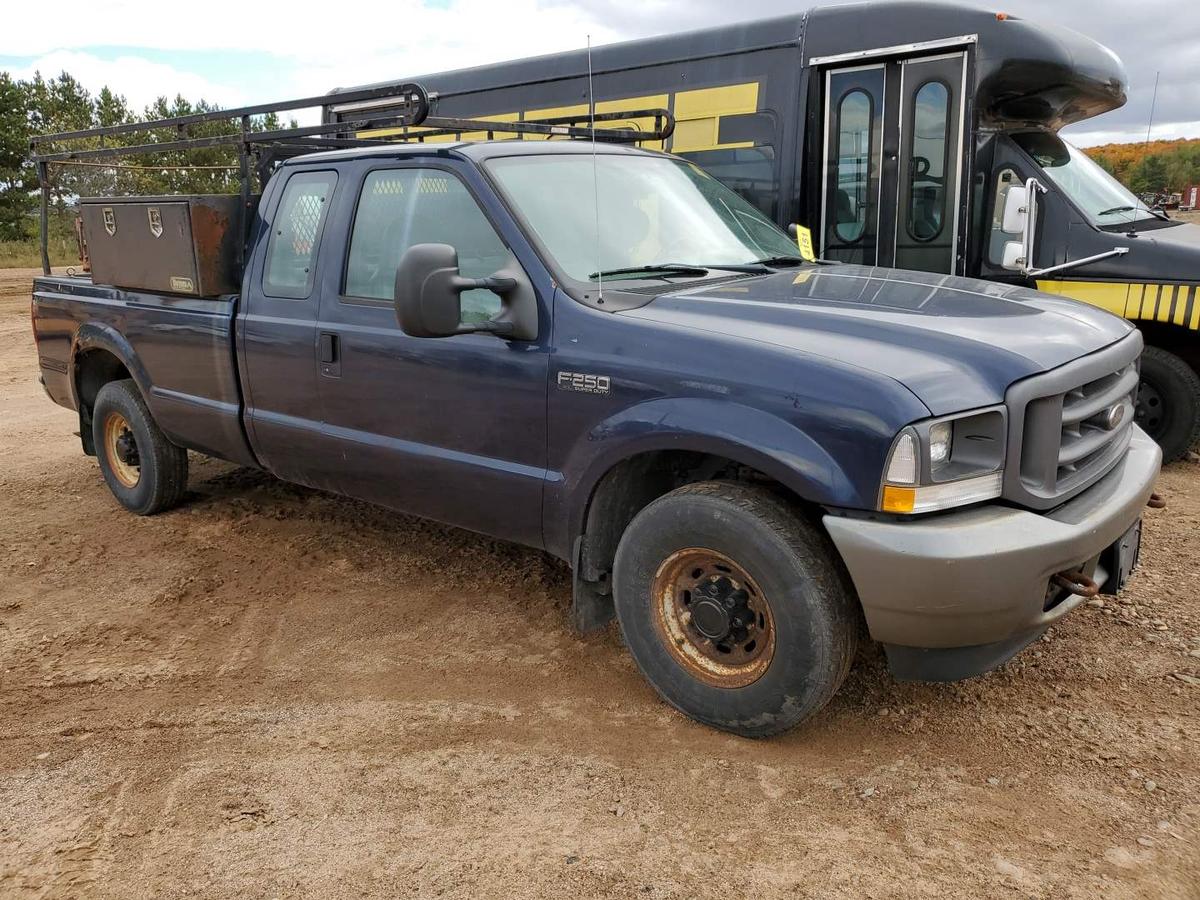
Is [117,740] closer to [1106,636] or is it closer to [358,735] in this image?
[358,735]

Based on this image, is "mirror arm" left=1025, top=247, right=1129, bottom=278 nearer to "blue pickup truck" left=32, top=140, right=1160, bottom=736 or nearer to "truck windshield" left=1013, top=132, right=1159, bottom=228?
"truck windshield" left=1013, top=132, right=1159, bottom=228

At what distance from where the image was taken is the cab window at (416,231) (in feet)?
12.1

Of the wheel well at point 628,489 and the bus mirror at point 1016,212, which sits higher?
the bus mirror at point 1016,212

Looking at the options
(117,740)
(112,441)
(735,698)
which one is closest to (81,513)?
(112,441)

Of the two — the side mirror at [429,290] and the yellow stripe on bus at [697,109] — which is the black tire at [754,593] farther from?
the yellow stripe on bus at [697,109]

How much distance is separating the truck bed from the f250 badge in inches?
81.4

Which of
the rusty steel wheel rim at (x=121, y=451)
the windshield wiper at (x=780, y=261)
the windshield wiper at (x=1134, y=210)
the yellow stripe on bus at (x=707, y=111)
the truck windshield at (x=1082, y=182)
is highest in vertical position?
the yellow stripe on bus at (x=707, y=111)

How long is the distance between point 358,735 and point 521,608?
114 cm

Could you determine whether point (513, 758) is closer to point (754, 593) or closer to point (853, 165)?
point (754, 593)

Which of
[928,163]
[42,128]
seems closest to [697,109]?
[928,163]

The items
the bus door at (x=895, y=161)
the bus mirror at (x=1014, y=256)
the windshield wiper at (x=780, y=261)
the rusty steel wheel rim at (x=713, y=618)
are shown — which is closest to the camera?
the rusty steel wheel rim at (x=713, y=618)

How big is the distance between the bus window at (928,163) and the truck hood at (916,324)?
3.30 m

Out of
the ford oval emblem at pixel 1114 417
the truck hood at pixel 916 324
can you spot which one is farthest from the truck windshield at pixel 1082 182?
the ford oval emblem at pixel 1114 417

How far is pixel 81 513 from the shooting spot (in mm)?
5938
